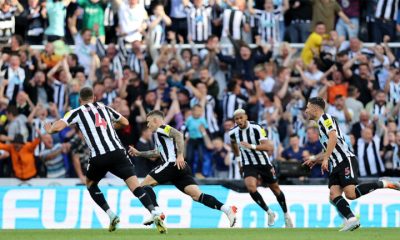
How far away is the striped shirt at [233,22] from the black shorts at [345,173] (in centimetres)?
929

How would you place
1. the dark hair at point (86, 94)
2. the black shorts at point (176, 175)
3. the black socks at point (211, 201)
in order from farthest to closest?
the black shorts at point (176, 175) < the black socks at point (211, 201) < the dark hair at point (86, 94)

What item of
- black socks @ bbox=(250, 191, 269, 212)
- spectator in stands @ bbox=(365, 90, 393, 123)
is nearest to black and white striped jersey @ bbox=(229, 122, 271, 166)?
black socks @ bbox=(250, 191, 269, 212)

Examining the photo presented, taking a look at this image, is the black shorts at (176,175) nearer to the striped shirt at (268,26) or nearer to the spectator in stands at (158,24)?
the spectator in stands at (158,24)

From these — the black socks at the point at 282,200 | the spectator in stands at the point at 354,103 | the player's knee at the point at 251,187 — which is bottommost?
the black socks at the point at 282,200

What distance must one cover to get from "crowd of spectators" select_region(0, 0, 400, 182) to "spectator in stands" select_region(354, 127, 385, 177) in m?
0.02

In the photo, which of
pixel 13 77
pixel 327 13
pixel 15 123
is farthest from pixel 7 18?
pixel 327 13

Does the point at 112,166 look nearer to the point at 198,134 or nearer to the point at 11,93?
the point at 198,134

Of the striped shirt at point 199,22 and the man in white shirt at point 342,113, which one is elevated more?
the striped shirt at point 199,22

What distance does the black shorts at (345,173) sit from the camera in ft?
60.7

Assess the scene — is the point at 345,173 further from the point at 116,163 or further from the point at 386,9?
the point at 386,9

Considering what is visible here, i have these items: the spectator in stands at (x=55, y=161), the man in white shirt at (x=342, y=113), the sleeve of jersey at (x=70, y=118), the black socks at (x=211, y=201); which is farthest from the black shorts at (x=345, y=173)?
the spectator in stands at (x=55, y=161)

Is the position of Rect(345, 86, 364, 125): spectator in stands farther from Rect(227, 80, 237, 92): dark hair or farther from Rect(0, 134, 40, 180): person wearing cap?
Rect(0, 134, 40, 180): person wearing cap

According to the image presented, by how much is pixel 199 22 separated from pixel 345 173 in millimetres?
9792

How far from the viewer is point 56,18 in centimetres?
2761
